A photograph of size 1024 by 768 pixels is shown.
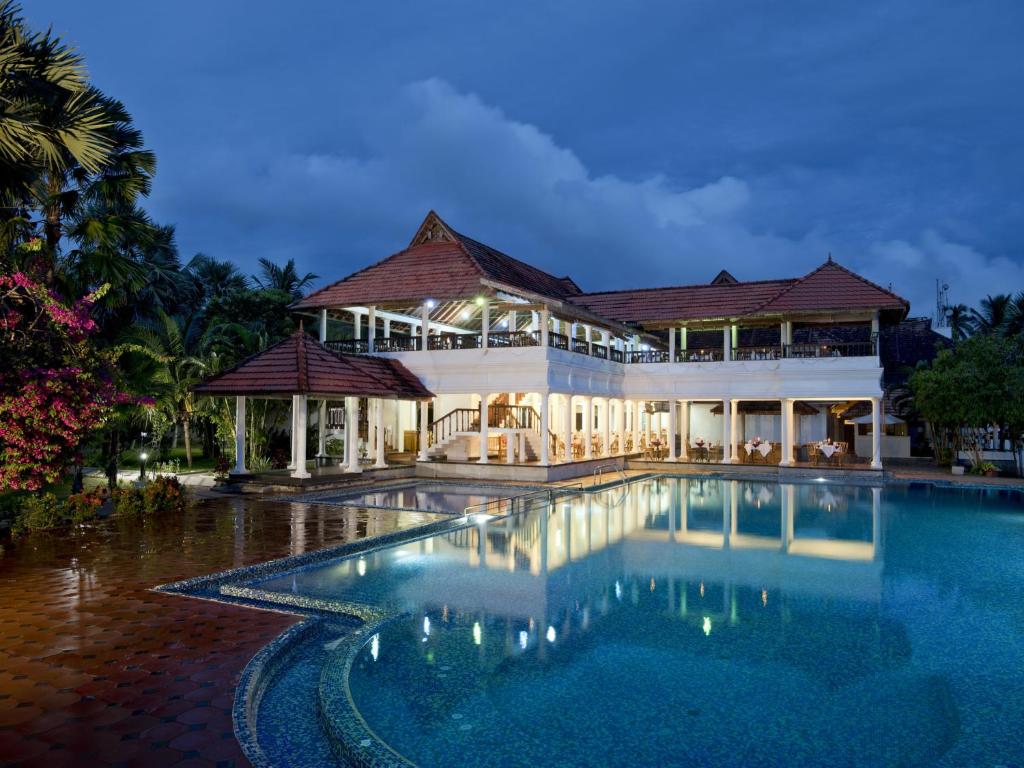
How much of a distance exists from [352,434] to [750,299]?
14.1m

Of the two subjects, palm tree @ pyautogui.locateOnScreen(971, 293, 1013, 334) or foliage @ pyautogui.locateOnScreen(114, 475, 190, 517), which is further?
palm tree @ pyautogui.locateOnScreen(971, 293, 1013, 334)

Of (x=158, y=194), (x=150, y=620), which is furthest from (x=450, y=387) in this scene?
(x=158, y=194)

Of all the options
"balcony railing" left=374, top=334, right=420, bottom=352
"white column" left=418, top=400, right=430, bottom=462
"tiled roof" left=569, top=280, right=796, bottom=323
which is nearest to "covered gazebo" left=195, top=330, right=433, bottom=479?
"white column" left=418, top=400, right=430, bottom=462

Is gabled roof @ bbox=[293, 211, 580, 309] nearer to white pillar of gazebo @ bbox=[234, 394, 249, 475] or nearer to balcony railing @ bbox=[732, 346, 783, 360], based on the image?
white pillar of gazebo @ bbox=[234, 394, 249, 475]

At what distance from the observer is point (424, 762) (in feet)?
14.3

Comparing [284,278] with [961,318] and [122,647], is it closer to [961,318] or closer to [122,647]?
[122,647]

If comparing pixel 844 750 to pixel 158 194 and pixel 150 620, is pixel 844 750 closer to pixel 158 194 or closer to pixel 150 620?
pixel 150 620

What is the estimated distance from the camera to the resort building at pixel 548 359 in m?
20.2

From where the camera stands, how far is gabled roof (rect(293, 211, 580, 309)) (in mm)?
20328

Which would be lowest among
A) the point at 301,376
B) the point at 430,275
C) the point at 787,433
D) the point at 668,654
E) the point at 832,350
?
the point at 668,654

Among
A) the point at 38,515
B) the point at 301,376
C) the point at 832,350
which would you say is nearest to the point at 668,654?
the point at 38,515

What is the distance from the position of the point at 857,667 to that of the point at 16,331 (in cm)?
1078

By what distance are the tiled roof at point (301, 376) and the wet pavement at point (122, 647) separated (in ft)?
21.4

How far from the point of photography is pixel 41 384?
31.6 feet
